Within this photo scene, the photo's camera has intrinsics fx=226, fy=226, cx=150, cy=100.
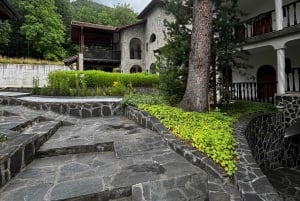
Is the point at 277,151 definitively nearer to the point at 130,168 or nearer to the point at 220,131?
the point at 220,131

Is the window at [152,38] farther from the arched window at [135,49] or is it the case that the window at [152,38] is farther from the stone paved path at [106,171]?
the stone paved path at [106,171]

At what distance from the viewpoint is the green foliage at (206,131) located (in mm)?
3398

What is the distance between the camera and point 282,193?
571 cm

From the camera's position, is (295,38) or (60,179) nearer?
(60,179)

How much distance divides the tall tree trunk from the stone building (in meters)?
12.6

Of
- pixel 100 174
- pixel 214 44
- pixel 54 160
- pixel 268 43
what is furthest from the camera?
pixel 268 43

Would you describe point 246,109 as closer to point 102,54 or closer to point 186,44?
point 186,44

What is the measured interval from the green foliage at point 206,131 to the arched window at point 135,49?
16951mm

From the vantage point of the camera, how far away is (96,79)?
11008 millimetres

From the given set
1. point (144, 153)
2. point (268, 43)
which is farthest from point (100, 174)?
point (268, 43)

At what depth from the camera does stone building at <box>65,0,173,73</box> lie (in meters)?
18.8

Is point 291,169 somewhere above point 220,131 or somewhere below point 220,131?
below

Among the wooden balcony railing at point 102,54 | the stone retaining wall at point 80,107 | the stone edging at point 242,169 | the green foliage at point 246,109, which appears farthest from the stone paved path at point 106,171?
the wooden balcony railing at point 102,54

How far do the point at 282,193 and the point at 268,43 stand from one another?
5232 millimetres
